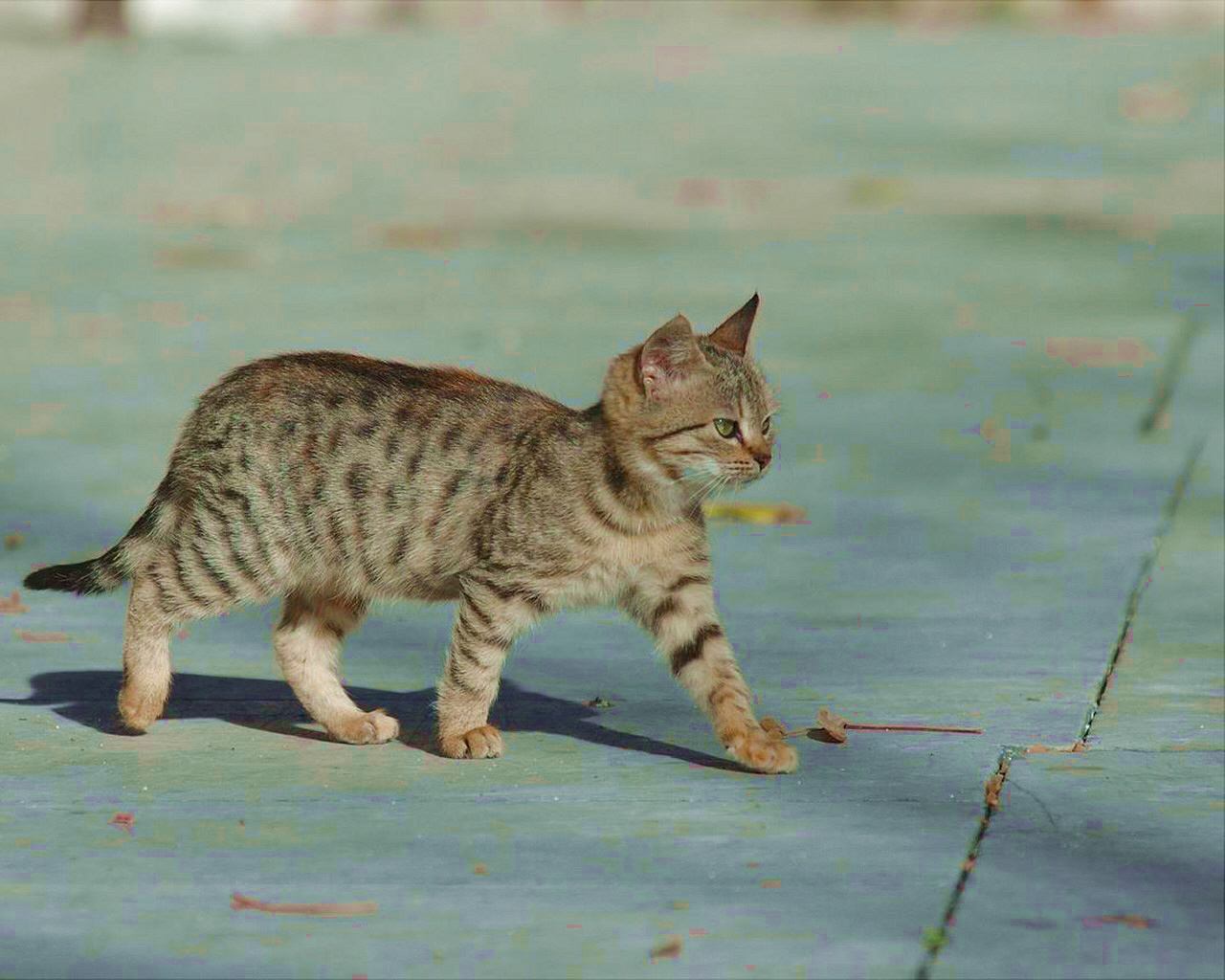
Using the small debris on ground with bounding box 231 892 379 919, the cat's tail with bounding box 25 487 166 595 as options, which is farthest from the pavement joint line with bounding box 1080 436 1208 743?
the cat's tail with bounding box 25 487 166 595

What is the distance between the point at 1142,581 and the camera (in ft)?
26.6

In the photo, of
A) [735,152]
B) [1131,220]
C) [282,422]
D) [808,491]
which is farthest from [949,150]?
[282,422]

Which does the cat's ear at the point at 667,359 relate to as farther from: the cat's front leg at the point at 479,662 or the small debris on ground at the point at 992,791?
the small debris on ground at the point at 992,791

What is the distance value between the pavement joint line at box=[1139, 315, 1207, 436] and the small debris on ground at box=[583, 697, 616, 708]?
4.54 metres

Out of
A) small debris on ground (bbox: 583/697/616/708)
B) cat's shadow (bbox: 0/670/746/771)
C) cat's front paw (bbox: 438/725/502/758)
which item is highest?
cat's front paw (bbox: 438/725/502/758)

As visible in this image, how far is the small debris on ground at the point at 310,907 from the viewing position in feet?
15.9

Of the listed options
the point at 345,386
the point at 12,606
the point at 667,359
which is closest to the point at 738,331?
the point at 667,359

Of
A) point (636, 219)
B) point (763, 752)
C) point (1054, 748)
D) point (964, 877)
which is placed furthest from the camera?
point (636, 219)

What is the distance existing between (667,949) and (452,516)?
6.98 ft

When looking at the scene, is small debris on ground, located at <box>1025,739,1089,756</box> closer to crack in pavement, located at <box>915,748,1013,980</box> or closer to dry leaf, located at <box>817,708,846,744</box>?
crack in pavement, located at <box>915,748,1013,980</box>

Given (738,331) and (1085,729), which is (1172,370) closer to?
(738,331)

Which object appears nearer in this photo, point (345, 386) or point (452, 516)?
point (452, 516)

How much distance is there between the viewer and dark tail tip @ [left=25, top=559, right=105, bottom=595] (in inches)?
274

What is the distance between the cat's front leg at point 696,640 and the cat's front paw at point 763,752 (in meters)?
0.08
